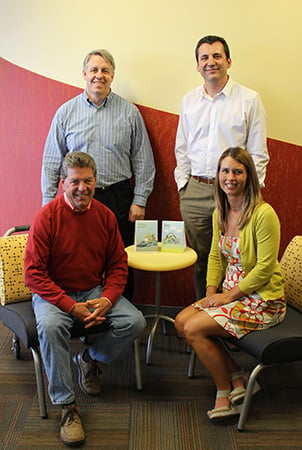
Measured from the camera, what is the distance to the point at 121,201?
2.78 meters

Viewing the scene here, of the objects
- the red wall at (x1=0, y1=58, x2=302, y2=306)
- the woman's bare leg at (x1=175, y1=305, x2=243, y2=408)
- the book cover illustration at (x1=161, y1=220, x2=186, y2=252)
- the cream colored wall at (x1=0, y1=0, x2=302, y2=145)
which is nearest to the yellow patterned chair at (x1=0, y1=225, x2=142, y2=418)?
the woman's bare leg at (x1=175, y1=305, x2=243, y2=408)

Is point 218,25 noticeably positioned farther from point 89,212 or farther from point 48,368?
point 48,368

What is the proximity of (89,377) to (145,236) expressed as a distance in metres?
0.83

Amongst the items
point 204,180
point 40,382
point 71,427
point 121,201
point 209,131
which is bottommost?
point 71,427

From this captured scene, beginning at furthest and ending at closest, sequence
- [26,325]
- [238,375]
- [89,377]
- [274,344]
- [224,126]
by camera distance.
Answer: [224,126] → [89,377] → [238,375] → [26,325] → [274,344]

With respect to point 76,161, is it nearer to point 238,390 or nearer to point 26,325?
point 26,325

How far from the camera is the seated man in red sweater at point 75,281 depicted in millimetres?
1941

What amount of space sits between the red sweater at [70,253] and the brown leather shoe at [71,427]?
45 cm

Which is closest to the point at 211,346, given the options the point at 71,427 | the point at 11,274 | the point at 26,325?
the point at 71,427

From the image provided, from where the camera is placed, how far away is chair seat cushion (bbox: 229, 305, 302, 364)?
1.88 metres

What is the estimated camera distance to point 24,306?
2.23 metres

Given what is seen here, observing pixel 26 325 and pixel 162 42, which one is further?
pixel 162 42

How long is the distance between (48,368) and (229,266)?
100 centimetres

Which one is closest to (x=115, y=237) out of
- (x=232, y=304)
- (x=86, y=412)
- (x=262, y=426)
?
(x=232, y=304)
